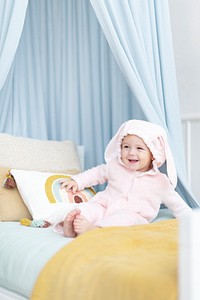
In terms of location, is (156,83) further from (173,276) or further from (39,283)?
(173,276)

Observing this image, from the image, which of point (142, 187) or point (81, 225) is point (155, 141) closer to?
point (142, 187)

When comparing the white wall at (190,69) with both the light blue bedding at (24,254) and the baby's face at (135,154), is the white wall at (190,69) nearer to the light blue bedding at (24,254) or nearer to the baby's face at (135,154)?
the baby's face at (135,154)

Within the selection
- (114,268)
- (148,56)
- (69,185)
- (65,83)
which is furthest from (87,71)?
(114,268)

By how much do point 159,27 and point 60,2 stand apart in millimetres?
749

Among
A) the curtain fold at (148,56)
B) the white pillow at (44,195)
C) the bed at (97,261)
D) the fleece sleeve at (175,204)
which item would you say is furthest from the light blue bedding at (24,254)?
the curtain fold at (148,56)

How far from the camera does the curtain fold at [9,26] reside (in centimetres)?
236

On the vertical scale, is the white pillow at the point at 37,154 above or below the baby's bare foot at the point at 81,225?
above

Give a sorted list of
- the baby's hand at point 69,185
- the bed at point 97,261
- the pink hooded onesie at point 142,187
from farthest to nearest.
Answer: the baby's hand at point 69,185, the pink hooded onesie at point 142,187, the bed at point 97,261

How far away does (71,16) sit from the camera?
9.50 ft

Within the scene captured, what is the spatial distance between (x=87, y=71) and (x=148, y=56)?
1.74ft

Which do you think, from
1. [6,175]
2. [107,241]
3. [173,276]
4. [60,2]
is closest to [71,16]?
[60,2]

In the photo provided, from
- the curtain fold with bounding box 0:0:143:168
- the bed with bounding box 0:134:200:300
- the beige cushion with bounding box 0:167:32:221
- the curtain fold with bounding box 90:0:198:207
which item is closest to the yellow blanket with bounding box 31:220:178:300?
the bed with bounding box 0:134:200:300

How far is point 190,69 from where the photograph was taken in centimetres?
275

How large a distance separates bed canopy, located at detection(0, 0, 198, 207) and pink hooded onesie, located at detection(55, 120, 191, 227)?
18cm
